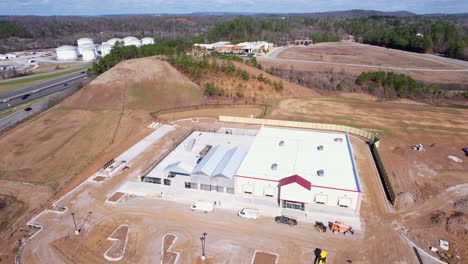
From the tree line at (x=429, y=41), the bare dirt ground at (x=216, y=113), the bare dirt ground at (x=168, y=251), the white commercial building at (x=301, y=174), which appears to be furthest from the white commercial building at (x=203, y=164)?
the tree line at (x=429, y=41)

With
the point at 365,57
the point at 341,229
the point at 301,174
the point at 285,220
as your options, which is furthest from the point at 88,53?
the point at 341,229

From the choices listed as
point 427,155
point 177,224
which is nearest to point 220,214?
point 177,224

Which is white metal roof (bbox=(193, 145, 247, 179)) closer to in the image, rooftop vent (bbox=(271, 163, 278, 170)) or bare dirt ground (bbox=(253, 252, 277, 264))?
rooftop vent (bbox=(271, 163, 278, 170))

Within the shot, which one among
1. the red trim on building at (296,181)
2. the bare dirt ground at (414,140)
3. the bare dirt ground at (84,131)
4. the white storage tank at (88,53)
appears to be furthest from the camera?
the white storage tank at (88,53)

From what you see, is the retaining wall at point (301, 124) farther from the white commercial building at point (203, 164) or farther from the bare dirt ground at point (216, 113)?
the white commercial building at point (203, 164)

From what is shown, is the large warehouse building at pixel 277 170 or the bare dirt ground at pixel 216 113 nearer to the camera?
the large warehouse building at pixel 277 170

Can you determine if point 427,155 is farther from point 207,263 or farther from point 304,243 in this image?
point 207,263

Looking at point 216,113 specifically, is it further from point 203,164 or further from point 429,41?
point 429,41
